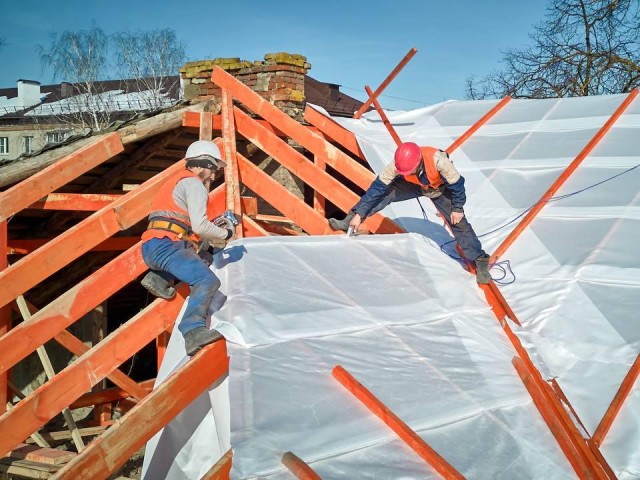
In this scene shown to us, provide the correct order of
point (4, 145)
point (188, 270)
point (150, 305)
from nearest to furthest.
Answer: point (188, 270), point (150, 305), point (4, 145)

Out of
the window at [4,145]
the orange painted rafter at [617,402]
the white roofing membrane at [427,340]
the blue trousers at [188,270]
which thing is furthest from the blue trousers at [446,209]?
the window at [4,145]

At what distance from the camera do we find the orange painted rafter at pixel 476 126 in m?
6.99

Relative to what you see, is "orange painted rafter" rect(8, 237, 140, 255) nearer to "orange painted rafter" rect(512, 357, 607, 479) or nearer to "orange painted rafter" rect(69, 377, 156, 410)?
"orange painted rafter" rect(69, 377, 156, 410)

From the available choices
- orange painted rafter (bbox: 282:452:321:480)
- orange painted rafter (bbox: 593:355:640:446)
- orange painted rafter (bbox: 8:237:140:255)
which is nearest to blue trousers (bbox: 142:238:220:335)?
orange painted rafter (bbox: 282:452:321:480)

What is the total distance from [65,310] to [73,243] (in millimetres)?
556

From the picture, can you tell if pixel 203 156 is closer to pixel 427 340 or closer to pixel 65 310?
pixel 65 310

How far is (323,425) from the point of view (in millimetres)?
2660

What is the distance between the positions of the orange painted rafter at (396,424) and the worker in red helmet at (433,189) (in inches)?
76.1

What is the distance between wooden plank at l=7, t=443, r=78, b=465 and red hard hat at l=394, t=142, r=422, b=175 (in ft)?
11.7

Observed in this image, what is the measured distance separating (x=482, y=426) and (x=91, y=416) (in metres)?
6.16

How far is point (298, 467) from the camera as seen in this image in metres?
2.29

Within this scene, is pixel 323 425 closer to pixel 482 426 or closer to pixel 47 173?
pixel 482 426

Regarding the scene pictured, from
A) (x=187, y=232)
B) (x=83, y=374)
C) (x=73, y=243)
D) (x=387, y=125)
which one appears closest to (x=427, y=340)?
(x=187, y=232)

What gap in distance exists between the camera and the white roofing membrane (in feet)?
8.70
